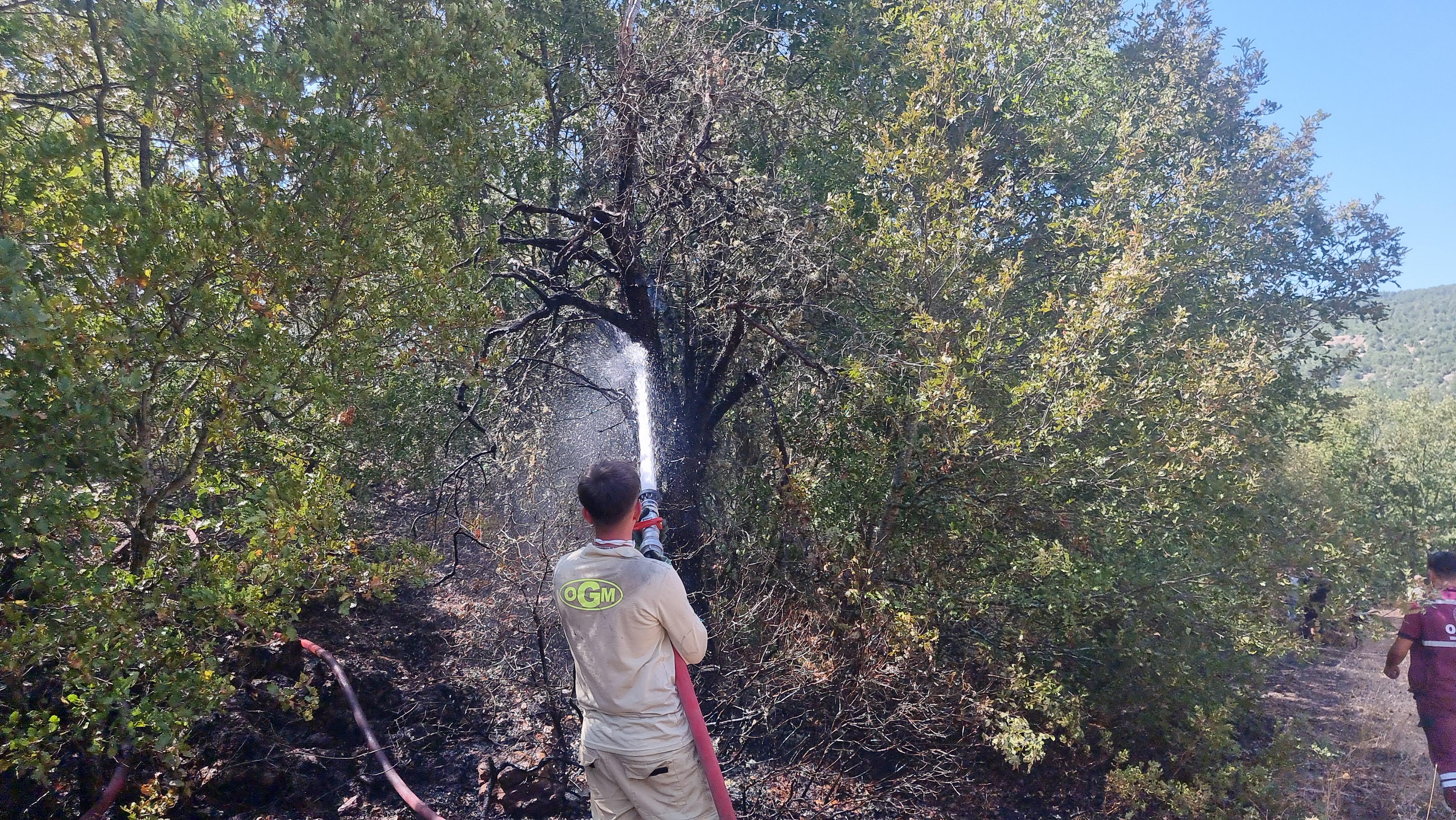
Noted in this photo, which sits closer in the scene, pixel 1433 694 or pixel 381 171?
pixel 381 171

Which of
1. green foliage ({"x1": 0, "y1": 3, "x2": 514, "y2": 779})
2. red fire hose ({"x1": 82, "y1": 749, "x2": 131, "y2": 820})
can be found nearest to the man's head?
green foliage ({"x1": 0, "y1": 3, "x2": 514, "y2": 779})

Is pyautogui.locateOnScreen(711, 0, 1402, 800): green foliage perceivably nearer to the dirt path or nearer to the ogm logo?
the dirt path

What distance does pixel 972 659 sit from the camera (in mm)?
6348

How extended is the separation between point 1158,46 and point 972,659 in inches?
405

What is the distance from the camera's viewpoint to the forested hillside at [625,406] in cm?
349

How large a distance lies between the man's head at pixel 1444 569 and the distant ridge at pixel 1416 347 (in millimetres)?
109204

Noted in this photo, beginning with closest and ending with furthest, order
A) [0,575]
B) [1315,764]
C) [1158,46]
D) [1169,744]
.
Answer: [0,575] → [1169,744] → [1315,764] → [1158,46]

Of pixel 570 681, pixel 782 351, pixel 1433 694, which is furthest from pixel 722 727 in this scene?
pixel 1433 694

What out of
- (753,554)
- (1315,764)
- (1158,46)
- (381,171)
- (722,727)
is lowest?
(1315,764)

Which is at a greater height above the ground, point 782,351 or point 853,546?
point 782,351

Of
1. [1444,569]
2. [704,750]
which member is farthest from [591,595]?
[1444,569]

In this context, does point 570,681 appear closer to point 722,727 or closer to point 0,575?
point 722,727

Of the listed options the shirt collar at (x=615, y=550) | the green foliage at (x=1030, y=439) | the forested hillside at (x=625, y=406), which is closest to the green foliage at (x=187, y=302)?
the forested hillside at (x=625, y=406)

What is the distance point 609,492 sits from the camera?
7.80 ft
